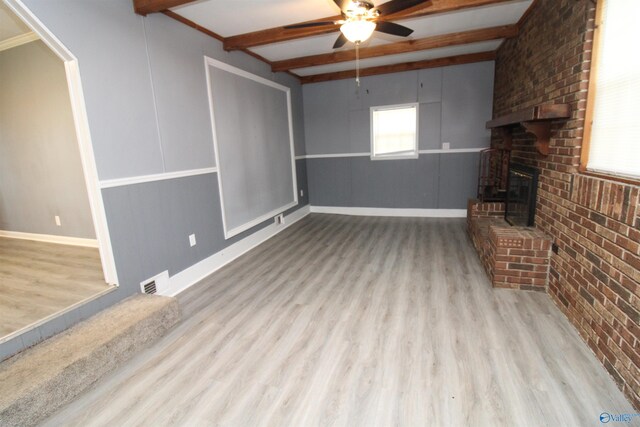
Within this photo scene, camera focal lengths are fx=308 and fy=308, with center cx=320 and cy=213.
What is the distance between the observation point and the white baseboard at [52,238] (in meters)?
3.86

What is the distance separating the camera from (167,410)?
171 centimetres

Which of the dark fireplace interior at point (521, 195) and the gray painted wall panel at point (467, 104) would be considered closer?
the dark fireplace interior at point (521, 195)

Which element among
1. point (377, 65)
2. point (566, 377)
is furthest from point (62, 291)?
point (377, 65)

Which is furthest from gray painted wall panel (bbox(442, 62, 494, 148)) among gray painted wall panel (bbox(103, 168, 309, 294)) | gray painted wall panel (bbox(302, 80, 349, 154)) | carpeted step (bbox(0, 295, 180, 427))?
carpeted step (bbox(0, 295, 180, 427))

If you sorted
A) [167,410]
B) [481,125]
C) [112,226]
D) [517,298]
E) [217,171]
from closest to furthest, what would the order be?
[167,410] < [112,226] < [517,298] < [217,171] < [481,125]

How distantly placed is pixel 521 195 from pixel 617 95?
1570mm

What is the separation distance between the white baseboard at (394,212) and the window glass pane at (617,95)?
11.5ft

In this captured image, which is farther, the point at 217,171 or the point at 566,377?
the point at 217,171

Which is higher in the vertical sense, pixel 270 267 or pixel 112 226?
pixel 112 226

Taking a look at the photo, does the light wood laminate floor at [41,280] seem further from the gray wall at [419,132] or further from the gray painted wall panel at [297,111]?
the gray wall at [419,132]

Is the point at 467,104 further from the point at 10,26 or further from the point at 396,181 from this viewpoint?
the point at 10,26

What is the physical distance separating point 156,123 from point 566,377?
11.9ft

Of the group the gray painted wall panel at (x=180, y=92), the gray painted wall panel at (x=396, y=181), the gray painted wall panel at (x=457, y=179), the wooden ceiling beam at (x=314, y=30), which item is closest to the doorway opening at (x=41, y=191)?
the gray painted wall panel at (x=180, y=92)

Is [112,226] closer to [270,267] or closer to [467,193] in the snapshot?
[270,267]
